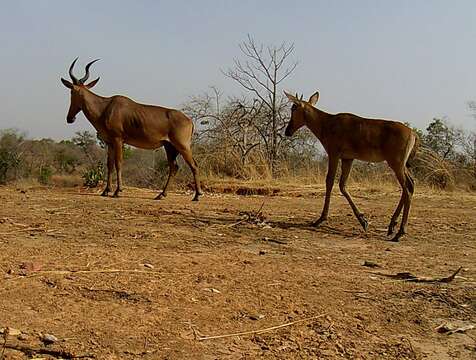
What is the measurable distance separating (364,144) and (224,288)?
472 cm

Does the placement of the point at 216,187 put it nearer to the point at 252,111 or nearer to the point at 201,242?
the point at 252,111

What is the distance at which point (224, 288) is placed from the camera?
514 cm

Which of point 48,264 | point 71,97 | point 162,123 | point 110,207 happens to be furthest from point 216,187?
point 48,264

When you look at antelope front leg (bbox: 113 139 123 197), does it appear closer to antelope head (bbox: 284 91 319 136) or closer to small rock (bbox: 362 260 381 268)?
antelope head (bbox: 284 91 319 136)

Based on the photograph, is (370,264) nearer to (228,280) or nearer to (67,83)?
(228,280)

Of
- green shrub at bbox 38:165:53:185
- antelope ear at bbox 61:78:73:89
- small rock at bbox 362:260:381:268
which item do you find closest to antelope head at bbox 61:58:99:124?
antelope ear at bbox 61:78:73:89

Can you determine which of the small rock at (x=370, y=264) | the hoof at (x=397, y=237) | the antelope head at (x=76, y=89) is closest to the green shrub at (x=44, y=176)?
the antelope head at (x=76, y=89)

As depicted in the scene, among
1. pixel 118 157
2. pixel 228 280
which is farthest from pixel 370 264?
pixel 118 157

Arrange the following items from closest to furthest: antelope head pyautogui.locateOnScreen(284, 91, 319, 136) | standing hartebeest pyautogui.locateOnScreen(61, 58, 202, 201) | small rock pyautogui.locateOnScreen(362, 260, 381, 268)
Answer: small rock pyautogui.locateOnScreen(362, 260, 381, 268) < antelope head pyautogui.locateOnScreen(284, 91, 319, 136) < standing hartebeest pyautogui.locateOnScreen(61, 58, 202, 201)

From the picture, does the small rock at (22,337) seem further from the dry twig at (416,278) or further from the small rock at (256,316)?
the dry twig at (416,278)

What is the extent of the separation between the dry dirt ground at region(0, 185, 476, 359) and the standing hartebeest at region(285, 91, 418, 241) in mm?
492

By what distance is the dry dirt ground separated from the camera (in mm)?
3963

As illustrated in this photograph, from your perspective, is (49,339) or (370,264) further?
(370,264)

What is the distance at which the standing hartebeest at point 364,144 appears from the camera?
877cm
